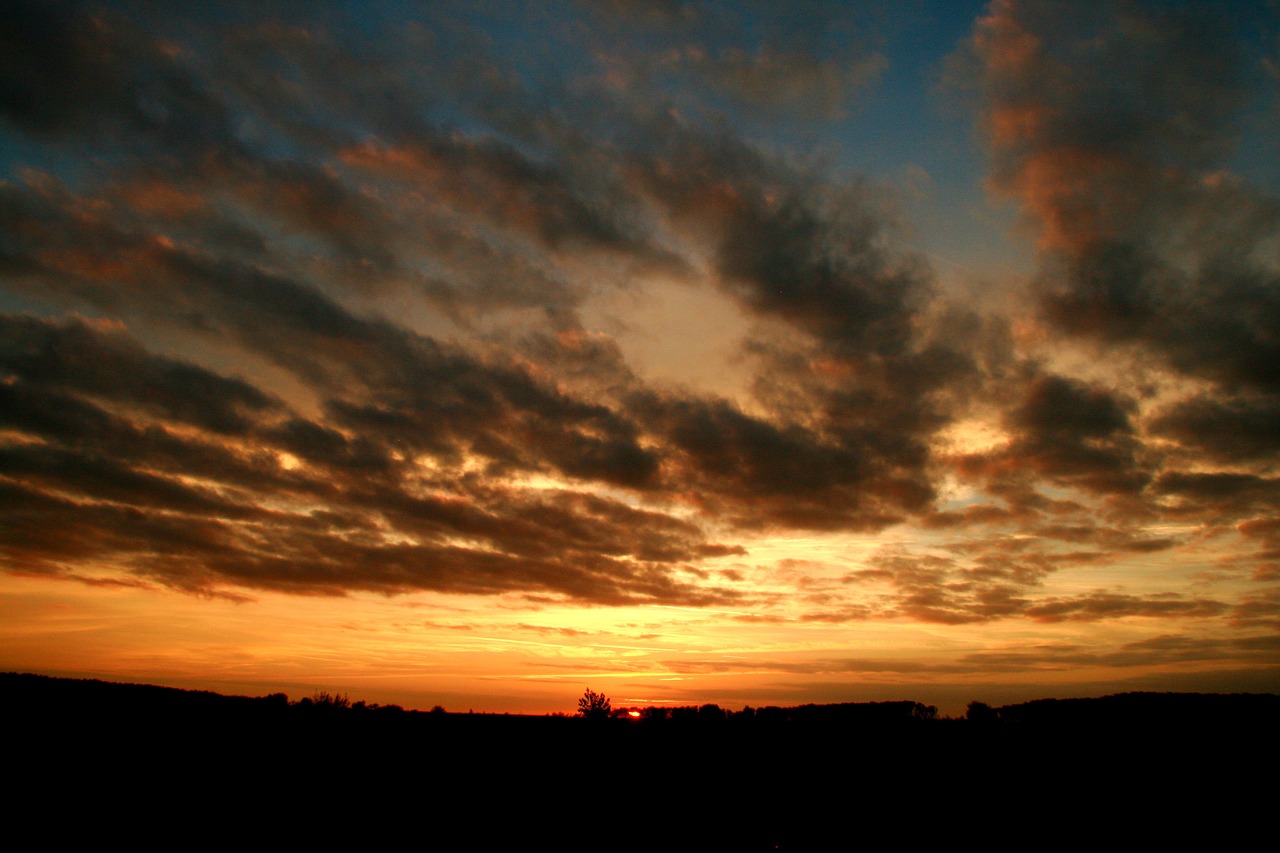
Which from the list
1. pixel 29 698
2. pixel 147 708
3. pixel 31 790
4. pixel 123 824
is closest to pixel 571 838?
pixel 123 824

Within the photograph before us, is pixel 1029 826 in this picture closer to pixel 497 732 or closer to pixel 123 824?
pixel 497 732

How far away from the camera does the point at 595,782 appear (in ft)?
69.9

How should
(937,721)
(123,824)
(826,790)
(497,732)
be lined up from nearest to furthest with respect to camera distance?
(123,824) < (826,790) < (497,732) < (937,721)

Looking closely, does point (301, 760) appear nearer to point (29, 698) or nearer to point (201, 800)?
point (201, 800)

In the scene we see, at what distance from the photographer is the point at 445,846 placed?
52.8 ft

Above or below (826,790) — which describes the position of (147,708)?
above

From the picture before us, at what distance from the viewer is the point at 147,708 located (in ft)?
81.6

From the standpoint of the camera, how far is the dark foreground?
16.5m

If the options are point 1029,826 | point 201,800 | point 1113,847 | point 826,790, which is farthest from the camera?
point 826,790

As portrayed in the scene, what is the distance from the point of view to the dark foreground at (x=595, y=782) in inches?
649

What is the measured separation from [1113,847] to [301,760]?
70.0 ft

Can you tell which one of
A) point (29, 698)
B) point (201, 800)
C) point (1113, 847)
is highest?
point (29, 698)

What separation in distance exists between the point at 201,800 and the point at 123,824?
1601 mm

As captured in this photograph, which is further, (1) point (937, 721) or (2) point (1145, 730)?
(1) point (937, 721)
